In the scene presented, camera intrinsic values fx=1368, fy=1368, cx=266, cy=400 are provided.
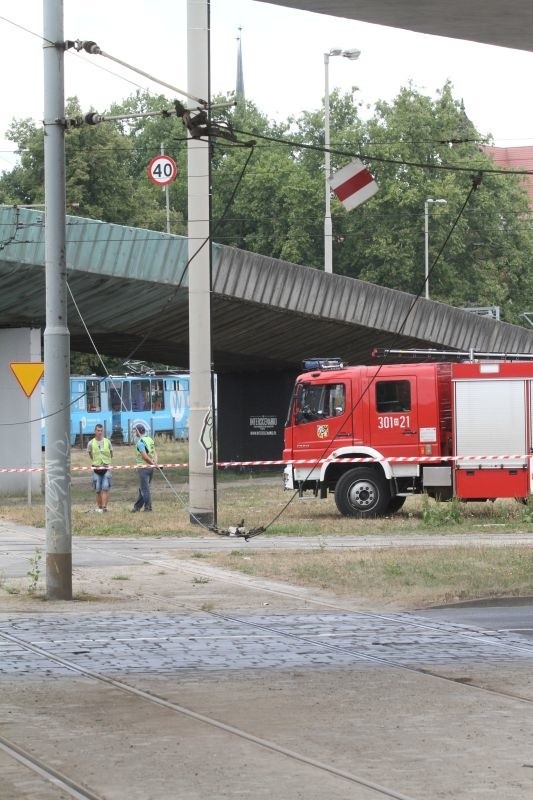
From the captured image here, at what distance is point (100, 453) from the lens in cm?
2698

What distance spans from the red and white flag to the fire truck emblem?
8936 mm

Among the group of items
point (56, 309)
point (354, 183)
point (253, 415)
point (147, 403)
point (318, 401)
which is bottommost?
point (318, 401)

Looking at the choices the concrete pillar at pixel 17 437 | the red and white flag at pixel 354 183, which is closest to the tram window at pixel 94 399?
the concrete pillar at pixel 17 437

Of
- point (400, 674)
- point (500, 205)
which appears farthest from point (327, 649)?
point (500, 205)

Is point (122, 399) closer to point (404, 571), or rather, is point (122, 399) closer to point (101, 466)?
point (101, 466)

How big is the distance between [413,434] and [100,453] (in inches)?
245

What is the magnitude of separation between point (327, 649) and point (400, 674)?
133cm

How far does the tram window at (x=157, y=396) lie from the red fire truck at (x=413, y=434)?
40.5 meters

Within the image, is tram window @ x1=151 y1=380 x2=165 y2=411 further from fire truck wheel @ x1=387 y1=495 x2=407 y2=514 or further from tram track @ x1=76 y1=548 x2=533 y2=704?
tram track @ x1=76 y1=548 x2=533 y2=704

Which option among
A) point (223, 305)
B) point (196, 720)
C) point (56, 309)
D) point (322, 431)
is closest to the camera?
point (196, 720)

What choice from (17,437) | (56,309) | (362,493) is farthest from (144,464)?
(56,309)

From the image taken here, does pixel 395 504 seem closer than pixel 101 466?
No

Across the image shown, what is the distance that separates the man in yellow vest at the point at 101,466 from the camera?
2658 centimetres

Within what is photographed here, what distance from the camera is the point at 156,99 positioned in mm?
93562
